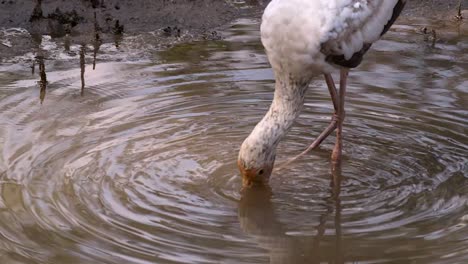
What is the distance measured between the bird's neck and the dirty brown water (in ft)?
1.13

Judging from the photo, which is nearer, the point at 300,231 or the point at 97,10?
the point at 300,231

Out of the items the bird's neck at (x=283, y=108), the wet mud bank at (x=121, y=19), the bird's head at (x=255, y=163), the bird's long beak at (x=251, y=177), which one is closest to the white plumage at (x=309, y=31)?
the bird's neck at (x=283, y=108)

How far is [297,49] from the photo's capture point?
231 inches

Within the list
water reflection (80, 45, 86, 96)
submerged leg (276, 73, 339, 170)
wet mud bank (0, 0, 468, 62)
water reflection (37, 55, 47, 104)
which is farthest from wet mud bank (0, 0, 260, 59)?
submerged leg (276, 73, 339, 170)

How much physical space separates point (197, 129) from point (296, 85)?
1145 mm

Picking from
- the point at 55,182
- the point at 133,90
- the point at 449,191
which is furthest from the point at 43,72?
the point at 449,191

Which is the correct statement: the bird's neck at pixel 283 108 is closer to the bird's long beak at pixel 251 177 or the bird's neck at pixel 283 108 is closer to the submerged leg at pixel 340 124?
the bird's long beak at pixel 251 177

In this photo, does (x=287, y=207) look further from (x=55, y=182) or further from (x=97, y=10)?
(x=97, y=10)

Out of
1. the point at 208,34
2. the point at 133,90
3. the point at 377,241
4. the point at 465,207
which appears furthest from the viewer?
the point at 208,34

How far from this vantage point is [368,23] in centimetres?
629

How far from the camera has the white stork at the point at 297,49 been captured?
5.80 meters

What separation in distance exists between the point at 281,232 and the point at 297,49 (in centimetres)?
123

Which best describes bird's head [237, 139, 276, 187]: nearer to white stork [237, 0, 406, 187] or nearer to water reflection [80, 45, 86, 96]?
white stork [237, 0, 406, 187]

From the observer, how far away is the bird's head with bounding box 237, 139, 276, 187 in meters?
5.78
